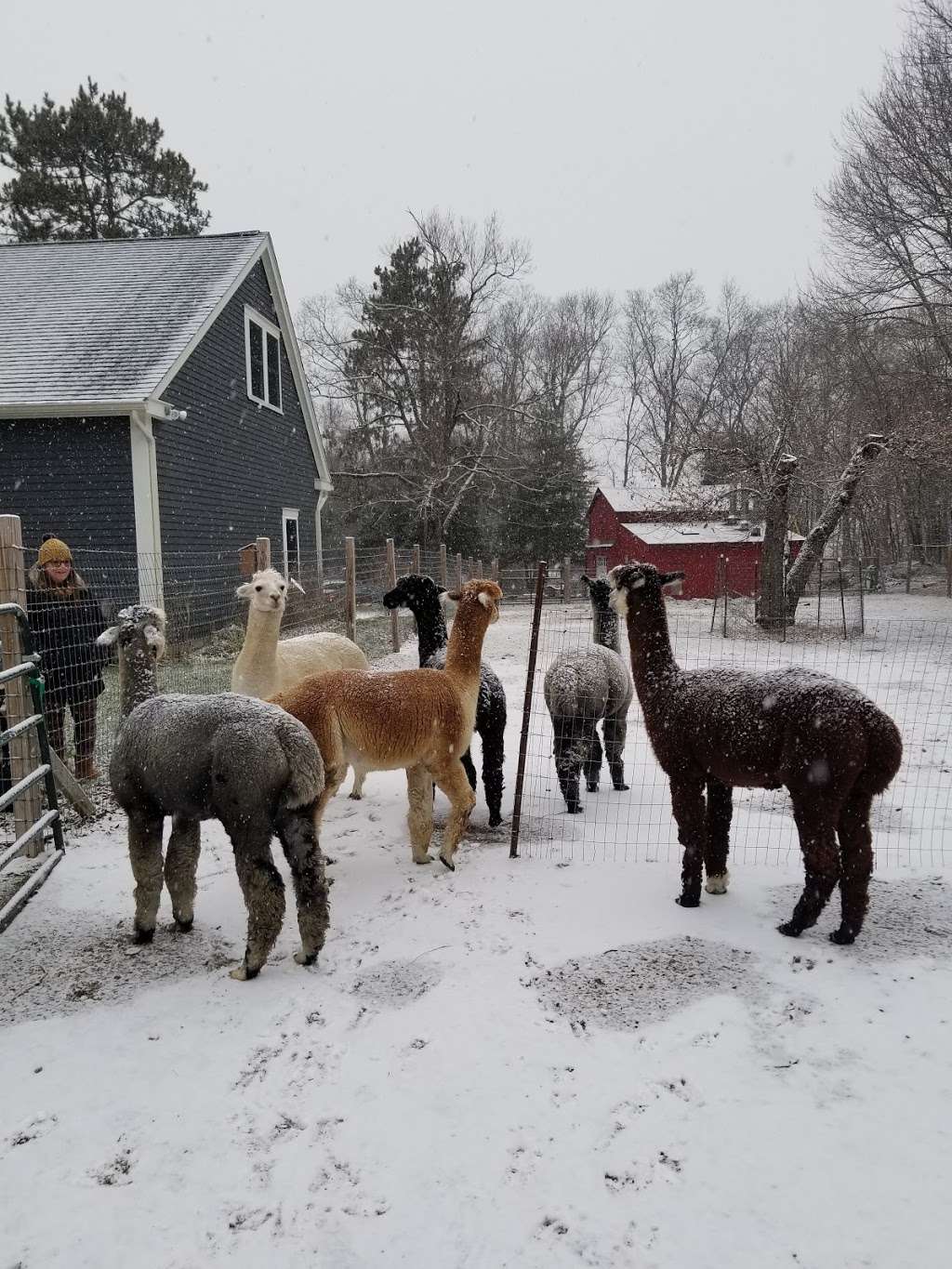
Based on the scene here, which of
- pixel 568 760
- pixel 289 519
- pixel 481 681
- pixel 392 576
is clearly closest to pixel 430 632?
pixel 481 681

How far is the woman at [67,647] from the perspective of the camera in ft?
17.4

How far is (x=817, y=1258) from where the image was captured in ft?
6.04

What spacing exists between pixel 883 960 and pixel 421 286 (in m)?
31.7

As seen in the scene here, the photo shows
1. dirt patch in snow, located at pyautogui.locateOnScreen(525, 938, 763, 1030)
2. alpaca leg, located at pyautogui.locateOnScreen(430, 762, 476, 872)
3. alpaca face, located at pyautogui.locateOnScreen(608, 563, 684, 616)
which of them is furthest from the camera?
alpaca leg, located at pyautogui.locateOnScreen(430, 762, 476, 872)

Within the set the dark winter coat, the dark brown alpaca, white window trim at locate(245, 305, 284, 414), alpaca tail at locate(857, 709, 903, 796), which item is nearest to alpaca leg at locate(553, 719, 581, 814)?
the dark brown alpaca

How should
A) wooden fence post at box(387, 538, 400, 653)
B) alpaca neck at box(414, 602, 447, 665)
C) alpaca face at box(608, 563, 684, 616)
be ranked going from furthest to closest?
wooden fence post at box(387, 538, 400, 653)
alpaca neck at box(414, 602, 447, 665)
alpaca face at box(608, 563, 684, 616)

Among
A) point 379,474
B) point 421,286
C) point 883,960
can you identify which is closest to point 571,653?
point 883,960

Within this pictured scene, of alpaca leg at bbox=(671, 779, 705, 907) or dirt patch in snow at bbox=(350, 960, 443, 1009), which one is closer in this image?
dirt patch in snow at bbox=(350, 960, 443, 1009)

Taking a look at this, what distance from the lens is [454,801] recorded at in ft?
13.5

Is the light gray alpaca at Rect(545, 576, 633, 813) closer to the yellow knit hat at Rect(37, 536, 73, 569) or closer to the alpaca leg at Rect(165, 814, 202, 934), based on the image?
the alpaca leg at Rect(165, 814, 202, 934)

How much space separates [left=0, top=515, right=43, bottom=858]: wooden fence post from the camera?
4.15 m

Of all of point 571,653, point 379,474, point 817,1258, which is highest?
point 379,474

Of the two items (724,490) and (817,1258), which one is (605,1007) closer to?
(817,1258)

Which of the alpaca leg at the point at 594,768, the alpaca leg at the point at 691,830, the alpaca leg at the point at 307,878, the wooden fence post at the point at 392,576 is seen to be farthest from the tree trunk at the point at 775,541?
the alpaca leg at the point at 307,878
